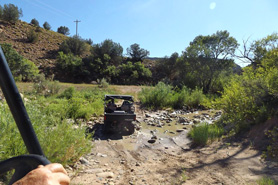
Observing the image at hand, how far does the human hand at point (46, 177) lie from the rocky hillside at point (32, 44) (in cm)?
2765

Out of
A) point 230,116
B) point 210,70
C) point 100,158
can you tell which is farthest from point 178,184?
point 210,70

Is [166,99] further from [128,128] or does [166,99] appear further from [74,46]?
[74,46]

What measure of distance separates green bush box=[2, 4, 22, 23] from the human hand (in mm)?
41068

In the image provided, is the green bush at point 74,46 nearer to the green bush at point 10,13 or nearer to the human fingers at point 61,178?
the green bush at point 10,13

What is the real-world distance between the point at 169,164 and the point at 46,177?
4315 millimetres

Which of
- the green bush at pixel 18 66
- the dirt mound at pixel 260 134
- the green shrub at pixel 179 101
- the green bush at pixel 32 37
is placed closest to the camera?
the dirt mound at pixel 260 134

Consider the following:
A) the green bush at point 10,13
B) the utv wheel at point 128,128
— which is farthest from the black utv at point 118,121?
the green bush at point 10,13

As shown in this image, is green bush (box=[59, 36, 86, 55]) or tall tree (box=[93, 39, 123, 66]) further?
green bush (box=[59, 36, 86, 55])

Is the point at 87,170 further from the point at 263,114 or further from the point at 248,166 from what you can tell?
the point at 263,114

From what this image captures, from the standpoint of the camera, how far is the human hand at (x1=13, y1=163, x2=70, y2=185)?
600mm

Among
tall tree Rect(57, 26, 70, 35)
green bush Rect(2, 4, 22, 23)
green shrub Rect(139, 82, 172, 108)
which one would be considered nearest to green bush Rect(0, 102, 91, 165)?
green shrub Rect(139, 82, 172, 108)

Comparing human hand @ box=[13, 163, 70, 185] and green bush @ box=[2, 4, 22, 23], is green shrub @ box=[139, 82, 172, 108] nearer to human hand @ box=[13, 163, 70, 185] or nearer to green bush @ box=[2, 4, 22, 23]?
human hand @ box=[13, 163, 70, 185]

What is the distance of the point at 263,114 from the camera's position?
5.48 m

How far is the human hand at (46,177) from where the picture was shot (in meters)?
0.60
